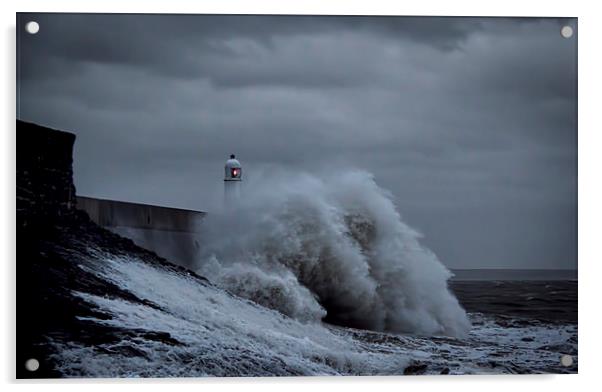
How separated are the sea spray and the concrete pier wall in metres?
0.08

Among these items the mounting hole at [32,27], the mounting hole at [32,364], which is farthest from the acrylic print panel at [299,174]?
the mounting hole at [32,364]

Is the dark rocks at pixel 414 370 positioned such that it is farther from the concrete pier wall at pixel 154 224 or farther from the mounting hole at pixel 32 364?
the mounting hole at pixel 32 364

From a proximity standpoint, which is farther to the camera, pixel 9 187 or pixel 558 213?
pixel 558 213

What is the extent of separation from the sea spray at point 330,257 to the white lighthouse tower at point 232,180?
45 millimetres

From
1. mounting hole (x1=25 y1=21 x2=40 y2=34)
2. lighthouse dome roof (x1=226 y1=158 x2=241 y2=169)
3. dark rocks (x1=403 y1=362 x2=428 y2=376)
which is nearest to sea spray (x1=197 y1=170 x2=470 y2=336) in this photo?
lighthouse dome roof (x1=226 y1=158 x2=241 y2=169)

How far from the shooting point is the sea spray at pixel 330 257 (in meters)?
5.01

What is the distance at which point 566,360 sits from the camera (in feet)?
16.2

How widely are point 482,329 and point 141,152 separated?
1.95 m

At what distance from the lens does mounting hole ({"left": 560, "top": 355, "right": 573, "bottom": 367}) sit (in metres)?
4.92

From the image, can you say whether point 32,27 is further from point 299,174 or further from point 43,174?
point 299,174

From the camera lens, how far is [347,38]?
192 inches

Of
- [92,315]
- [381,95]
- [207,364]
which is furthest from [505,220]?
[92,315]

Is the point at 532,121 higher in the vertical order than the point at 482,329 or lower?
higher
